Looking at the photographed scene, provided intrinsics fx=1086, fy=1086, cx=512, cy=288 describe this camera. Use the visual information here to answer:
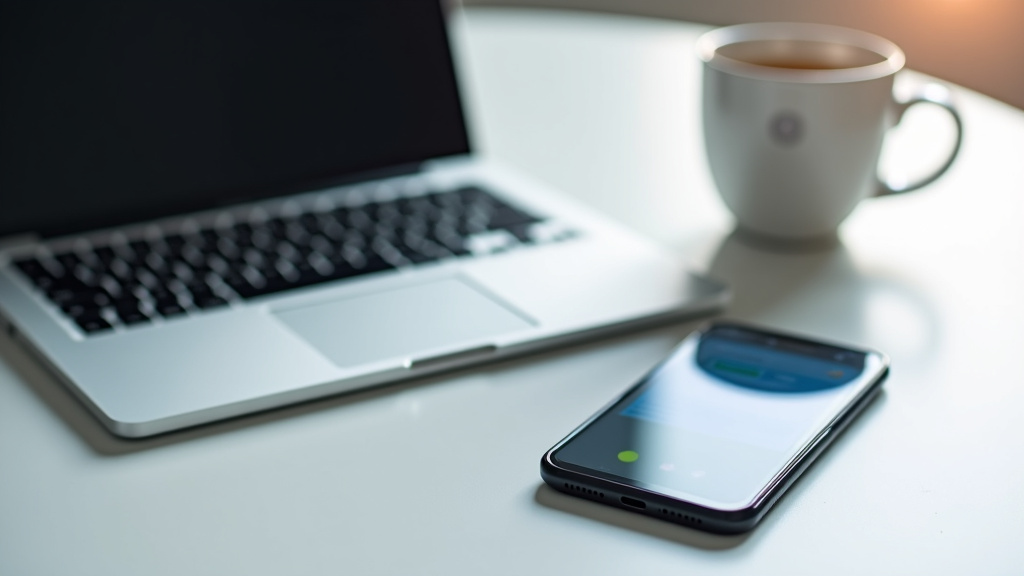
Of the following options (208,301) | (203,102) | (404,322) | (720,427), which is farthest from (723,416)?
(203,102)

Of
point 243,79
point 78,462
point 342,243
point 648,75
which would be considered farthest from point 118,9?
point 648,75

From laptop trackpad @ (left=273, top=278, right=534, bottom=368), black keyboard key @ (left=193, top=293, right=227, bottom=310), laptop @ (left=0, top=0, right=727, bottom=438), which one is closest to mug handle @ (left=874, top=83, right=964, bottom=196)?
laptop @ (left=0, top=0, right=727, bottom=438)

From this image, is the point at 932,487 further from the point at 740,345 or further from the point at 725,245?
the point at 725,245

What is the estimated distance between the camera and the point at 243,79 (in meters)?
0.78

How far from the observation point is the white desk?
0.43m

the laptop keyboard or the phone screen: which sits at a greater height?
the laptop keyboard

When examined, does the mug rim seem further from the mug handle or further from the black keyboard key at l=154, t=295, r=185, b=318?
the black keyboard key at l=154, t=295, r=185, b=318

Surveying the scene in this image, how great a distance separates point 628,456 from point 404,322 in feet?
0.58

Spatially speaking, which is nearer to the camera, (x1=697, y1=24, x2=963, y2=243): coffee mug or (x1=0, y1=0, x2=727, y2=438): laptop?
(x1=0, y1=0, x2=727, y2=438): laptop

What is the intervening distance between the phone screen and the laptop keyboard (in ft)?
0.60

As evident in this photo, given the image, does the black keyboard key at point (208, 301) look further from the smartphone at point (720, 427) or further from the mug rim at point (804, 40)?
the mug rim at point (804, 40)

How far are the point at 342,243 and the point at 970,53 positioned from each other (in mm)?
440

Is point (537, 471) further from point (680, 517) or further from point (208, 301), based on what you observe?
point (208, 301)

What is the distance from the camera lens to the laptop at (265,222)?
57 centimetres
